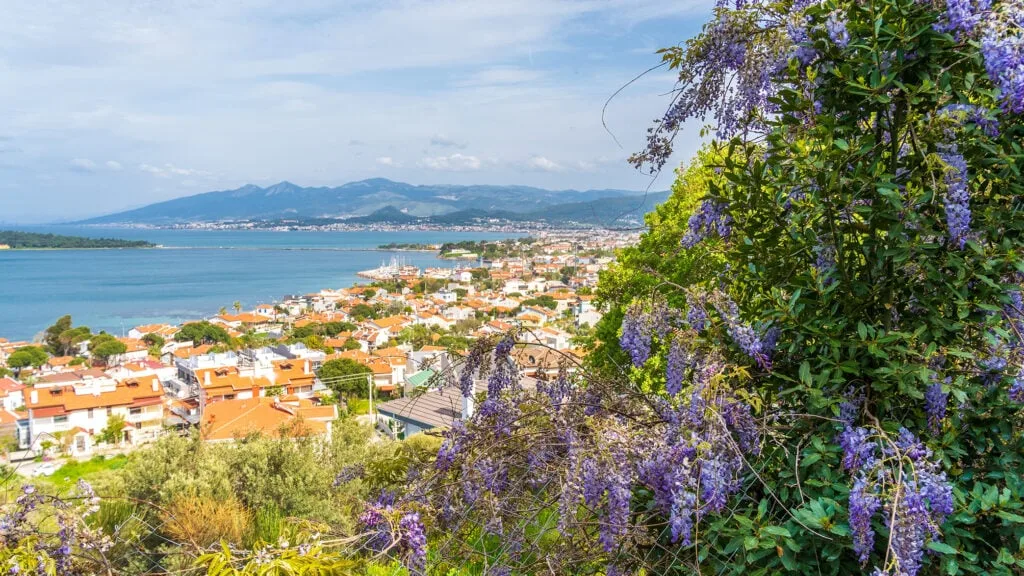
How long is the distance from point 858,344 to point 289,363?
112 feet

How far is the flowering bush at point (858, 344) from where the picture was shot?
145 centimetres

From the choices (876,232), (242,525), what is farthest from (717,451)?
(242,525)

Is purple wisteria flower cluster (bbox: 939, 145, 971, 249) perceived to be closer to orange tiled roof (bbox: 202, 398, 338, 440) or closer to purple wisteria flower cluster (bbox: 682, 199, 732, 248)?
purple wisteria flower cluster (bbox: 682, 199, 732, 248)

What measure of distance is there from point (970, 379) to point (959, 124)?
0.61 metres

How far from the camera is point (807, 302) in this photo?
1.66 m

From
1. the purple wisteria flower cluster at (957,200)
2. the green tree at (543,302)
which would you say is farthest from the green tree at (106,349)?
the purple wisteria flower cluster at (957,200)

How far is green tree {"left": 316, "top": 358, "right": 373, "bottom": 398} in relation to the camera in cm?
2947

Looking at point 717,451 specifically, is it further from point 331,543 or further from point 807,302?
point 331,543

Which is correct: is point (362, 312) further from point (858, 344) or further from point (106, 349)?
point (858, 344)

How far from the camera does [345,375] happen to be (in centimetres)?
2970

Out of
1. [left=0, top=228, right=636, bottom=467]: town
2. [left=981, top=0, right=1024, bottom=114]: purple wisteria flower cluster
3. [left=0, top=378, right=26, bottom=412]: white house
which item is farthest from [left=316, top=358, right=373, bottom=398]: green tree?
[left=981, top=0, right=1024, bottom=114]: purple wisteria flower cluster

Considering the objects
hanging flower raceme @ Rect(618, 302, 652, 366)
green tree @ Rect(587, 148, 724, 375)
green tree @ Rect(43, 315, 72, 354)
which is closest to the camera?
hanging flower raceme @ Rect(618, 302, 652, 366)

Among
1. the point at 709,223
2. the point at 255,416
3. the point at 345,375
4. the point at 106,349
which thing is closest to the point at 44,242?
the point at 106,349

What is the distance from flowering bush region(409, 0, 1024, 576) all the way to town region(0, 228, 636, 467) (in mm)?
685
